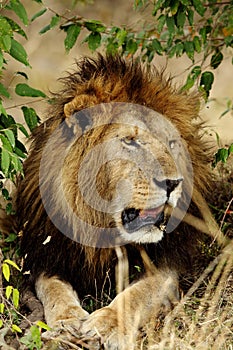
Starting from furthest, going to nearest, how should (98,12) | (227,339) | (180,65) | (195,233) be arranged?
(98,12)
(180,65)
(195,233)
(227,339)

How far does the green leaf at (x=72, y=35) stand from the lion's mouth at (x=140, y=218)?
111 centimetres

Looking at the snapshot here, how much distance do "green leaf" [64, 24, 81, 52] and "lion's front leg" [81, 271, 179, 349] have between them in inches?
59.6

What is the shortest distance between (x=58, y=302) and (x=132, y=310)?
1.44ft

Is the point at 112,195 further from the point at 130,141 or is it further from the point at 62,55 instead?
the point at 62,55

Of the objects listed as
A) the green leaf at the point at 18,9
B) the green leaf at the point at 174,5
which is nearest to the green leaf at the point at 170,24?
the green leaf at the point at 174,5

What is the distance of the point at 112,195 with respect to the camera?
4.61 m

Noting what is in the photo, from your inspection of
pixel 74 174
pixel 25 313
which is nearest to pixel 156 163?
pixel 74 174

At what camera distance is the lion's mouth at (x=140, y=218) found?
4.60 meters

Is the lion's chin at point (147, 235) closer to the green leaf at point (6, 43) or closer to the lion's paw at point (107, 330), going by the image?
the lion's paw at point (107, 330)

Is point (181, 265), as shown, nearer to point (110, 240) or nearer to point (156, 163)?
point (110, 240)

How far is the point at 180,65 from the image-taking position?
11680mm

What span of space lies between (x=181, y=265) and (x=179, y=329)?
2.22ft

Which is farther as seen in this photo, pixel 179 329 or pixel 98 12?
pixel 98 12

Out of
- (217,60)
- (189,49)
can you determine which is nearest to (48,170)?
(189,49)
